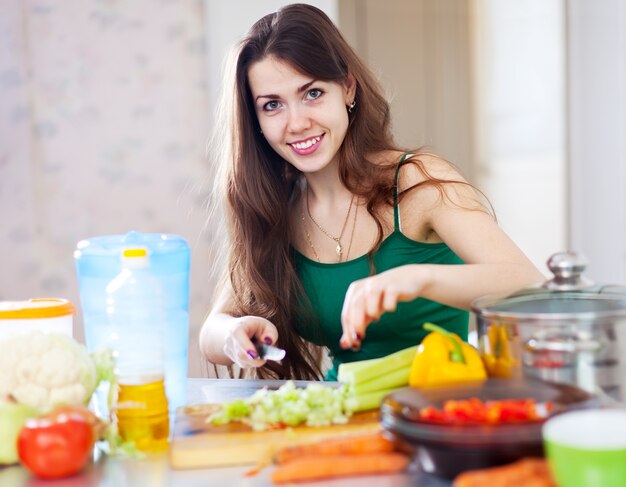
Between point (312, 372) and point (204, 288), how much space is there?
6.41ft

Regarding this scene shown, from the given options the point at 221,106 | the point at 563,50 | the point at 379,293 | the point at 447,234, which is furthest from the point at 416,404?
the point at 563,50

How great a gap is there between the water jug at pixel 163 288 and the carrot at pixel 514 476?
0.65 metres

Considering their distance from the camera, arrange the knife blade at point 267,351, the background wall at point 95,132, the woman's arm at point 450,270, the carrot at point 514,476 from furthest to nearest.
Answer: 1. the background wall at point 95,132
2. the knife blade at point 267,351
3. the woman's arm at point 450,270
4. the carrot at point 514,476

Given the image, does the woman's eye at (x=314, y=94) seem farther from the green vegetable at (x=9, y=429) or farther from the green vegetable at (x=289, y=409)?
the green vegetable at (x=9, y=429)

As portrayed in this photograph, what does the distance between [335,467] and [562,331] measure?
329 mm

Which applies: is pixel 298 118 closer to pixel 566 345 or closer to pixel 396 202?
pixel 396 202

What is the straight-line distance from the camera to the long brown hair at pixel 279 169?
74.9 inches

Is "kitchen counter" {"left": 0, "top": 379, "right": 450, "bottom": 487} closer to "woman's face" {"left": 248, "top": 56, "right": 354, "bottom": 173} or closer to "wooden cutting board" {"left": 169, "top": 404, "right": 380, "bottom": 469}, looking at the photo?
"wooden cutting board" {"left": 169, "top": 404, "right": 380, "bottom": 469}

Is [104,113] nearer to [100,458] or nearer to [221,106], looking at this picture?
[221,106]

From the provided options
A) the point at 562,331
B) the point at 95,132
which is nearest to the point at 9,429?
the point at 562,331

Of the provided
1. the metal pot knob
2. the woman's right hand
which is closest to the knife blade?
the woman's right hand

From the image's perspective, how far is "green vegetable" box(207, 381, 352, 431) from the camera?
1.22 meters

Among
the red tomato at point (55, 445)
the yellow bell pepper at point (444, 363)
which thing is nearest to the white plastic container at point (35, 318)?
the red tomato at point (55, 445)

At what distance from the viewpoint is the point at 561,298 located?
1165 mm
